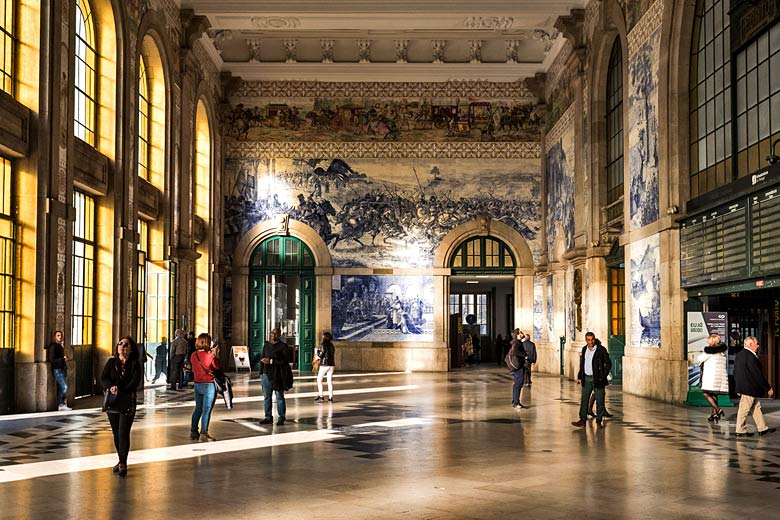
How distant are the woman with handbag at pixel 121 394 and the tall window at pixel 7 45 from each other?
295 inches

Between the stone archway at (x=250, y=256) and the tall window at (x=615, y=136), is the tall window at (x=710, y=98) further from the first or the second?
the stone archway at (x=250, y=256)

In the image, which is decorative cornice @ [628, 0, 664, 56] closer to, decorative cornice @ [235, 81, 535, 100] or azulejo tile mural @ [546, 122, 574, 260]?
azulejo tile mural @ [546, 122, 574, 260]

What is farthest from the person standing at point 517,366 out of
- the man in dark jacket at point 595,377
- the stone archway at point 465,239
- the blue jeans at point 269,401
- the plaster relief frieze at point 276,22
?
the stone archway at point 465,239

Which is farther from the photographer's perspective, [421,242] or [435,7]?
[421,242]

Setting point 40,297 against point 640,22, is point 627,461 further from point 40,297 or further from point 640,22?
point 640,22

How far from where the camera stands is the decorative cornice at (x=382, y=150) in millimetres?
31703

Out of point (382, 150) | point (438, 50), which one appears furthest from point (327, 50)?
point (382, 150)

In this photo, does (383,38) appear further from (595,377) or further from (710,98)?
(595,377)

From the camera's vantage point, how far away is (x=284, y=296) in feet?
105

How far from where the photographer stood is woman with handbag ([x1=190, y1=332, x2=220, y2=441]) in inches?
470

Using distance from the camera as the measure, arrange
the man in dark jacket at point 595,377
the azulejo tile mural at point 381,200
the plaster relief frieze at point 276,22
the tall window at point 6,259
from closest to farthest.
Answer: the man in dark jacket at point 595,377 → the tall window at point 6,259 → the plaster relief frieze at point 276,22 → the azulejo tile mural at point 381,200

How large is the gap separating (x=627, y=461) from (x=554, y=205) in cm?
1971

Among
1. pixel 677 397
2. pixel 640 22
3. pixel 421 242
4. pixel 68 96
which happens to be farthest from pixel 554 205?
pixel 68 96

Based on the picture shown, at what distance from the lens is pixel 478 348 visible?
136 feet
